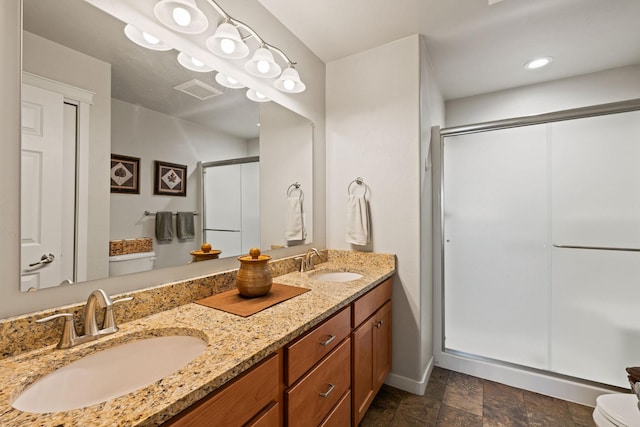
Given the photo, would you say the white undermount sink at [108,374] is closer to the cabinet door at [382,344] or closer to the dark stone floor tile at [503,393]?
the cabinet door at [382,344]

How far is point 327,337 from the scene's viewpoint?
1.16 metres

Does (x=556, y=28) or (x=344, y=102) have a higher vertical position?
(x=556, y=28)

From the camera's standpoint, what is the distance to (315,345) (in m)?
1.08

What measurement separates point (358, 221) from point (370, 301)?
0.59 m

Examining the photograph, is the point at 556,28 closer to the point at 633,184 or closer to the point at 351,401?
the point at 633,184

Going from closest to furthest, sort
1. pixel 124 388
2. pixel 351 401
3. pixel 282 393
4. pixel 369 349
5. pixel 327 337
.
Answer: pixel 124 388 → pixel 282 393 → pixel 327 337 → pixel 351 401 → pixel 369 349

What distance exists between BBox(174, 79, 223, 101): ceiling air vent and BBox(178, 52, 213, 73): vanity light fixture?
53mm

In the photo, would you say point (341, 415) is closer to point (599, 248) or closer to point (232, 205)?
point (232, 205)

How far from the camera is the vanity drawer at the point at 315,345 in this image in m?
0.94

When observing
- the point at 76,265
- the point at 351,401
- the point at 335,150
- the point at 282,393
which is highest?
the point at 335,150

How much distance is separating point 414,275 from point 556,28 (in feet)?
6.04

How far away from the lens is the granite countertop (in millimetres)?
540

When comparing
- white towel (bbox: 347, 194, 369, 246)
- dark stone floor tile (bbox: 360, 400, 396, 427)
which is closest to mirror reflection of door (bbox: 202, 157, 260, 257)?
white towel (bbox: 347, 194, 369, 246)

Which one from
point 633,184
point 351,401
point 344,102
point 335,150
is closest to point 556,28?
point 633,184
